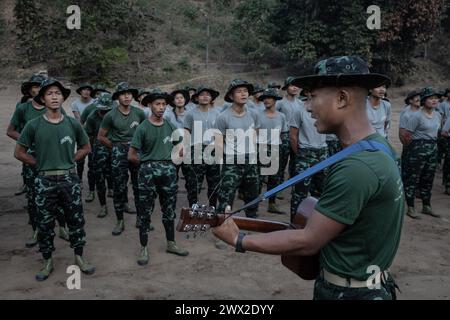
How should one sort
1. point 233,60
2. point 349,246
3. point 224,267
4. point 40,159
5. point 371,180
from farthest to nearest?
point 233,60, point 224,267, point 40,159, point 349,246, point 371,180

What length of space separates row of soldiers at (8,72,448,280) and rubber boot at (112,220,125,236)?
16mm

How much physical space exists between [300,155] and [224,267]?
2.21 metres

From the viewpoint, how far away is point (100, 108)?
7.74 metres

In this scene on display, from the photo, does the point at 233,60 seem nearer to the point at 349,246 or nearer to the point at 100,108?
the point at 100,108

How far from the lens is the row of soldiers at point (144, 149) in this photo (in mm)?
5184

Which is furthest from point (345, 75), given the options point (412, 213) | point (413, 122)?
point (412, 213)

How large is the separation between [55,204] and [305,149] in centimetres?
366

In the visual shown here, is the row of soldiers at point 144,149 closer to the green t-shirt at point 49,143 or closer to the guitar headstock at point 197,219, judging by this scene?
the green t-shirt at point 49,143

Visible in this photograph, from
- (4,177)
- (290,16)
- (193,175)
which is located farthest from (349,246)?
(290,16)

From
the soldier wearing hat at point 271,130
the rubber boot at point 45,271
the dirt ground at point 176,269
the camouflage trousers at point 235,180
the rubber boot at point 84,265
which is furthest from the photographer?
the soldier wearing hat at point 271,130

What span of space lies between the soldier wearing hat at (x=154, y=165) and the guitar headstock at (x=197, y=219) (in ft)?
12.0

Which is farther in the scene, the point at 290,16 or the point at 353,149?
the point at 290,16

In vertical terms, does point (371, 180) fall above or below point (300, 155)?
above

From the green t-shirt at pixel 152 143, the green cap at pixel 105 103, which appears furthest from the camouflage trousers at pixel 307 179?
the green cap at pixel 105 103
